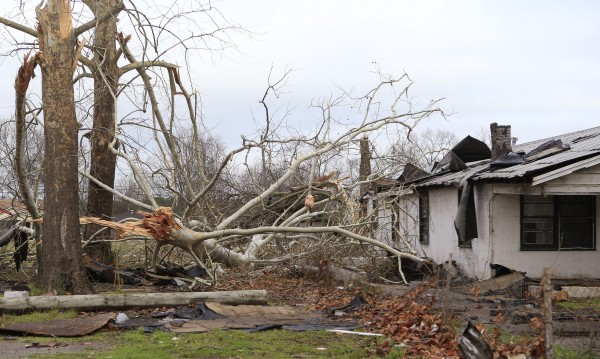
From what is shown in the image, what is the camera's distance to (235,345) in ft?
26.0

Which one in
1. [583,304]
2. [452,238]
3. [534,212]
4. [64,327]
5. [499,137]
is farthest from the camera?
[499,137]

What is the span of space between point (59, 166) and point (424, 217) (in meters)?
11.5

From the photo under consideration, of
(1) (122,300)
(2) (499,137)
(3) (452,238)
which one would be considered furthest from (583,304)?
(1) (122,300)

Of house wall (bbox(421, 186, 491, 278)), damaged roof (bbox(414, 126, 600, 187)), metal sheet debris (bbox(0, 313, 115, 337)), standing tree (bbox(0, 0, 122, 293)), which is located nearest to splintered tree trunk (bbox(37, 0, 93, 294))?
standing tree (bbox(0, 0, 122, 293))

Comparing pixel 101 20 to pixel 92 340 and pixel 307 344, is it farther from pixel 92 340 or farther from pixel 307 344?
pixel 307 344

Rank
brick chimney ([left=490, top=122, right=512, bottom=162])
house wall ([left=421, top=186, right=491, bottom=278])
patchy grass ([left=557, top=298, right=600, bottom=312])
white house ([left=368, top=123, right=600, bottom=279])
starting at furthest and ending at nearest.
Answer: brick chimney ([left=490, top=122, right=512, bottom=162]) < house wall ([left=421, top=186, right=491, bottom=278]) < white house ([left=368, top=123, right=600, bottom=279]) < patchy grass ([left=557, top=298, right=600, bottom=312])

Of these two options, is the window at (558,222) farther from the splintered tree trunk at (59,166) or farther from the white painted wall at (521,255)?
the splintered tree trunk at (59,166)

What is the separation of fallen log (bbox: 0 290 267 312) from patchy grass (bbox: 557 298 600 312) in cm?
498

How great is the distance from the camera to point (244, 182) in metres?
18.6

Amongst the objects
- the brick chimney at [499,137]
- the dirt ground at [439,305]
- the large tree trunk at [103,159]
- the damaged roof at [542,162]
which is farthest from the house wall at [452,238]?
the large tree trunk at [103,159]

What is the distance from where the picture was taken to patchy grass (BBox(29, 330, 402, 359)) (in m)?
7.42

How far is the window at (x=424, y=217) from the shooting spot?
765 inches

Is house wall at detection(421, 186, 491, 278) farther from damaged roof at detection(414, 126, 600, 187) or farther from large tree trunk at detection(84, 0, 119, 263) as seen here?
large tree trunk at detection(84, 0, 119, 263)

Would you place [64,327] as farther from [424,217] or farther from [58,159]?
[424,217]
